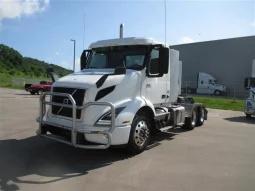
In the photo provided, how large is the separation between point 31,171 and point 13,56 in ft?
360

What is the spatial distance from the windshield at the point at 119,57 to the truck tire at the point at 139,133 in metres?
1.32

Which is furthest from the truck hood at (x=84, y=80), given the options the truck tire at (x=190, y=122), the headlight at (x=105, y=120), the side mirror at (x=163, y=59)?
the truck tire at (x=190, y=122)

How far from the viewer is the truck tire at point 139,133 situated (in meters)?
6.38

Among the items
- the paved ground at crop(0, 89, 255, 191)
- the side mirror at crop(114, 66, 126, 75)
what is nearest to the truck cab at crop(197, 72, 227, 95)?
the paved ground at crop(0, 89, 255, 191)

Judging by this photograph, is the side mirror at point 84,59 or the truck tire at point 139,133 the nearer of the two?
the truck tire at point 139,133

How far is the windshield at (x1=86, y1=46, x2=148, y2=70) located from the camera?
23.3 ft

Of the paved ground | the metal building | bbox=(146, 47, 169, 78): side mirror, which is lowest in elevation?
the paved ground

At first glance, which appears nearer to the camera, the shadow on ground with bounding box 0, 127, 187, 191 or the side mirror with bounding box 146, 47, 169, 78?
the shadow on ground with bounding box 0, 127, 187, 191

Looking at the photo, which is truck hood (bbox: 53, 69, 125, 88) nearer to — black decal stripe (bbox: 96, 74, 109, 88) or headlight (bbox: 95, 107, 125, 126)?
black decal stripe (bbox: 96, 74, 109, 88)

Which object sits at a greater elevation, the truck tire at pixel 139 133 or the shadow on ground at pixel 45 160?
the truck tire at pixel 139 133

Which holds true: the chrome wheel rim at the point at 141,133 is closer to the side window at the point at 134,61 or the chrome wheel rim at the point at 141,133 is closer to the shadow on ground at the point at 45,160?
the shadow on ground at the point at 45,160

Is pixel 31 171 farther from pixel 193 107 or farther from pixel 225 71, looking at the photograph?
pixel 225 71

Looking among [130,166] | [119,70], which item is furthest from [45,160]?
[119,70]

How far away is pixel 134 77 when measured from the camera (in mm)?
6727
